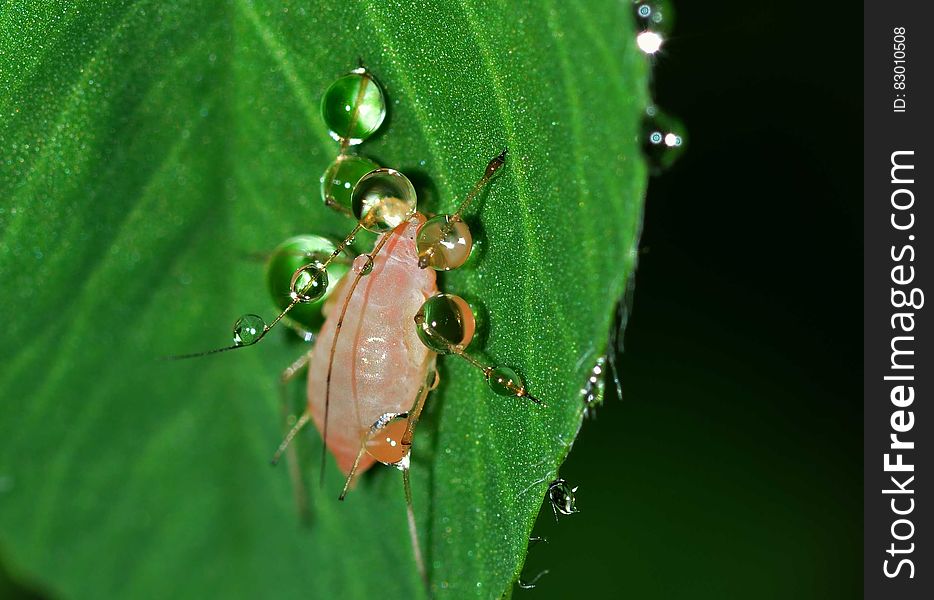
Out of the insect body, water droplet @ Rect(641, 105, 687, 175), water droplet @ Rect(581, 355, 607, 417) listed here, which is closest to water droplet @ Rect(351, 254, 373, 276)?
the insect body

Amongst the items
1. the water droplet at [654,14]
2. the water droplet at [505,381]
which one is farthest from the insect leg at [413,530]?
the water droplet at [654,14]

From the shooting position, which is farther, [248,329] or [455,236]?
[248,329]

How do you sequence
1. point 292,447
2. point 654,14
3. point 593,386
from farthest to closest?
point 292,447 < point 654,14 < point 593,386

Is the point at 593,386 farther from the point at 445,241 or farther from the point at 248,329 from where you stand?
the point at 248,329

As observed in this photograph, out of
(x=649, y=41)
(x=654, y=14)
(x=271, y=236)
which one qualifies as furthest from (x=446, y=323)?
(x=654, y=14)

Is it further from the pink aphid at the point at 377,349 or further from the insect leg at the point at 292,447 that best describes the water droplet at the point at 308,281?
the insect leg at the point at 292,447
